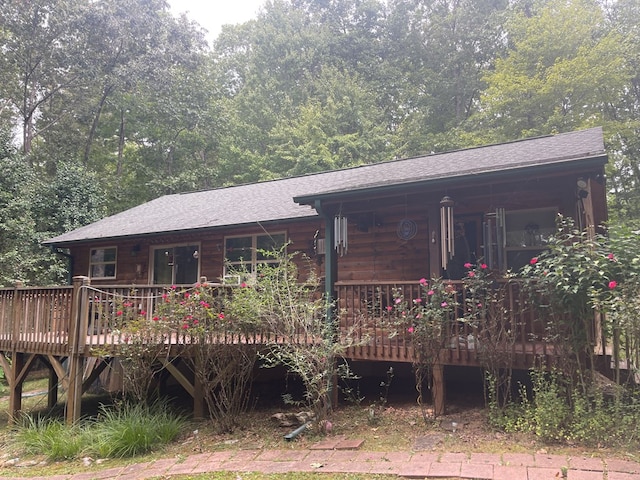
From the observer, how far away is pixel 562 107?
18.7 m

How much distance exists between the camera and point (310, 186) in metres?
12.1

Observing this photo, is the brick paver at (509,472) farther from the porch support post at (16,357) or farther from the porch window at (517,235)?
the porch support post at (16,357)

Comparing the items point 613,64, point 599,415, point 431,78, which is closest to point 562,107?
point 613,64

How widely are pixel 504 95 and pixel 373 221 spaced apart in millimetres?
13570

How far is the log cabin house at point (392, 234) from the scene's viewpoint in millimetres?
6184

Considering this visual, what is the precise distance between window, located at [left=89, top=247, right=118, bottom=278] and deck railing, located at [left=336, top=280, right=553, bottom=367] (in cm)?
855

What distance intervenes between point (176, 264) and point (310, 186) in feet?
13.1

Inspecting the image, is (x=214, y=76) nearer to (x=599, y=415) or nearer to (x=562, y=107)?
(x=562, y=107)

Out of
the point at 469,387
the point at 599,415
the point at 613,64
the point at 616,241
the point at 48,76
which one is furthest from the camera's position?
the point at 48,76

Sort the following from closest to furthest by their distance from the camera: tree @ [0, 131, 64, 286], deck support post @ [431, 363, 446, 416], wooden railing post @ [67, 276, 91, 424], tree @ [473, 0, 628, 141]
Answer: deck support post @ [431, 363, 446, 416]
wooden railing post @ [67, 276, 91, 424]
tree @ [0, 131, 64, 286]
tree @ [473, 0, 628, 141]

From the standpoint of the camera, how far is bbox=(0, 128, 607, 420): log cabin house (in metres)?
6.18

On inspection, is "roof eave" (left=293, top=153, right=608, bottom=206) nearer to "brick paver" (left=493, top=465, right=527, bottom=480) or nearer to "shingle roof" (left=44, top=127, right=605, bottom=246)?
"shingle roof" (left=44, top=127, right=605, bottom=246)

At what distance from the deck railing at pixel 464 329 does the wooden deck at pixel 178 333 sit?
→ 1 centimetres

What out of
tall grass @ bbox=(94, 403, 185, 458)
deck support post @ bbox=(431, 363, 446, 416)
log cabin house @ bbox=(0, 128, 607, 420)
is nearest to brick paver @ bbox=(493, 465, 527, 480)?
log cabin house @ bbox=(0, 128, 607, 420)
